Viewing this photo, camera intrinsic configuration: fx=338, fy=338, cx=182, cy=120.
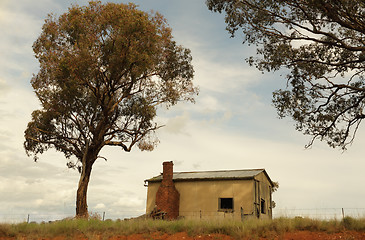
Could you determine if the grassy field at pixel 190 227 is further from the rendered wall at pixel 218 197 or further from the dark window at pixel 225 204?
the dark window at pixel 225 204

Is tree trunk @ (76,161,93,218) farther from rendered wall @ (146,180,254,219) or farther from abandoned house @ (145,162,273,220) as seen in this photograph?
rendered wall @ (146,180,254,219)

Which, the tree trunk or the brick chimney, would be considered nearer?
the tree trunk

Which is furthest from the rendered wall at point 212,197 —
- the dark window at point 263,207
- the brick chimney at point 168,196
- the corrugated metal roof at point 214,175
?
the dark window at point 263,207

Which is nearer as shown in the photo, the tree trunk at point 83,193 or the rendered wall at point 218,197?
the tree trunk at point 83,193

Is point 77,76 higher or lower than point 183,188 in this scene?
higher

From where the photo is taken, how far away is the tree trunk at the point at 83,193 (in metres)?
26.4

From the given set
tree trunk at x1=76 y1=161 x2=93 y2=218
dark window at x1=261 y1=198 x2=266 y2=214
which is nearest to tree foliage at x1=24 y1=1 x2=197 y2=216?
tree trunk at x1=76 y1=161 x2=93 y2=218

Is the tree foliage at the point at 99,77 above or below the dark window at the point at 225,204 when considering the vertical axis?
above

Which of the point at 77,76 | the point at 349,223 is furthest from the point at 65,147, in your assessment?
the point at 349,223

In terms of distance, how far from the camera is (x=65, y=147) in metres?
29.5

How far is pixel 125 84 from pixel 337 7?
56.4ft

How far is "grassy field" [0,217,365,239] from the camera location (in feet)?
52.7

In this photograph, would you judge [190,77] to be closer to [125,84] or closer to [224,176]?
[125,84]

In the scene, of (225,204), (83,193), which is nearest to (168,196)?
(225,204)
